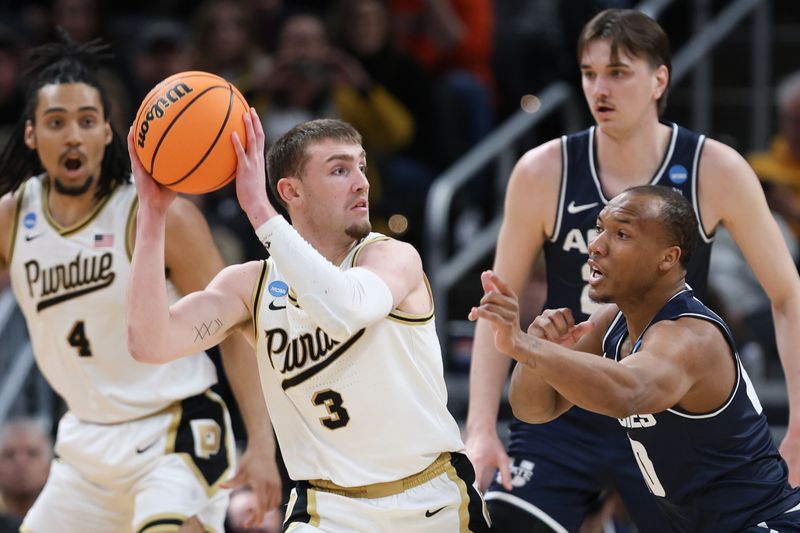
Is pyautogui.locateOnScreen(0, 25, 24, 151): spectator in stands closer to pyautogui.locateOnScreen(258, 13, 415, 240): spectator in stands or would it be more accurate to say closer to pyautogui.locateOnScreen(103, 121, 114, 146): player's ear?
pyautogui.locateOnScreen(258, 13, 415, 240): spectator in stands

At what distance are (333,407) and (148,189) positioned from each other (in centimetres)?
94

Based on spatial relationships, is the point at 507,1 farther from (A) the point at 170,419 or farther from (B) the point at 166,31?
(A) the point at 170,419

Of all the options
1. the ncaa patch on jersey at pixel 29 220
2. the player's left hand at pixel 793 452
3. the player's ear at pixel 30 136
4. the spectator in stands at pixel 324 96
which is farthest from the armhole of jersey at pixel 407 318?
the spectator in stands at pixel 324 96

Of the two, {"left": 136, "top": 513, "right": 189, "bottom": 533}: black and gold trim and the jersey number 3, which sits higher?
the jersey number 3

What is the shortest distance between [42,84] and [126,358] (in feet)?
3.91

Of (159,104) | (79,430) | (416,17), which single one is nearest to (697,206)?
(159,104)

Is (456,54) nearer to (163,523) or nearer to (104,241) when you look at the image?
(104,241)

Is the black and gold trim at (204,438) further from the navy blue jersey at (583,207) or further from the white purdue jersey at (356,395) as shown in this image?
the navy blue jersey at (583,207)

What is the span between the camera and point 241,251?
8.76 metres

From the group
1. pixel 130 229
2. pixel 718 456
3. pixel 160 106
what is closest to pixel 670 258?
pixel 718 456

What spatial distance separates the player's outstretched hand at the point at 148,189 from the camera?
173 inches

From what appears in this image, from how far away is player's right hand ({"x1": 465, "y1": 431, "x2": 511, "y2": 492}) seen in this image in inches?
200

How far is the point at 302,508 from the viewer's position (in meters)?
4.48

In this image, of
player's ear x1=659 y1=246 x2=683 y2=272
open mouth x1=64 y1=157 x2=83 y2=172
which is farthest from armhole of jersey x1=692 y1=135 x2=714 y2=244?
open mouth x1=64 y1=157 x2=83 y2=172
